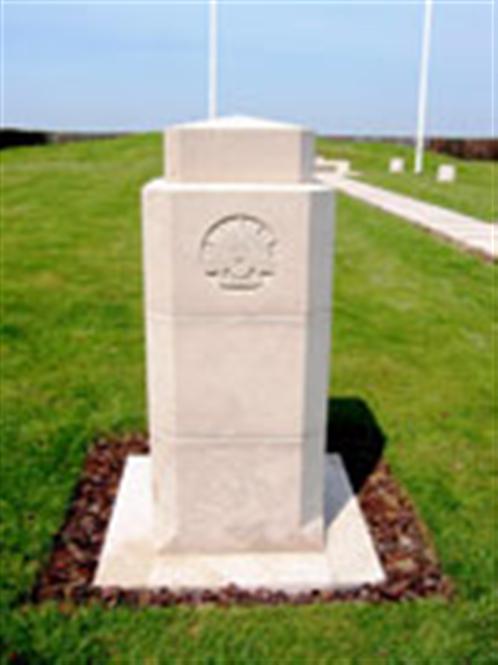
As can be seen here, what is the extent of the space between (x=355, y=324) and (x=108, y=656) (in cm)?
567

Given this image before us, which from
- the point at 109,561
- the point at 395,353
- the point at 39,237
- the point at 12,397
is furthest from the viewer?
the point at 39,237

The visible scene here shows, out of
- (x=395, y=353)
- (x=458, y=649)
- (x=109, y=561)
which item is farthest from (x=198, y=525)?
(x=395, y=353)

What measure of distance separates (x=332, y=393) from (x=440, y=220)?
35.1 ft

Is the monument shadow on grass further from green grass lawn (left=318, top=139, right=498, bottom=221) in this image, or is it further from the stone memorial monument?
green grass lawn (left=318, top=139, right=498, bottom=221)

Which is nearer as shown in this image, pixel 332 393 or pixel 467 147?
pixel 332 393

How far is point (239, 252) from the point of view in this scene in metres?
3.73

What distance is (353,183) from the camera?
86.3 ft

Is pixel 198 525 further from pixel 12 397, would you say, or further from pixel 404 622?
pixel 12 397

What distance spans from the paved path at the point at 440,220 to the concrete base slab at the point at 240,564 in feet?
27.9

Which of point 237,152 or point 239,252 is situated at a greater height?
point 237,152

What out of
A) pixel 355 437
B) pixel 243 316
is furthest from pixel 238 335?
pixel 355 437

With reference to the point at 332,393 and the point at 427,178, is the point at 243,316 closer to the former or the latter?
the point at 332,393

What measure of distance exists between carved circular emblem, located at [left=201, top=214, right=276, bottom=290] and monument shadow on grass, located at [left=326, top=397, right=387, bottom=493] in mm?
2055

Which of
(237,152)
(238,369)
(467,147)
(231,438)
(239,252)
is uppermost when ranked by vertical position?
(467,147)
